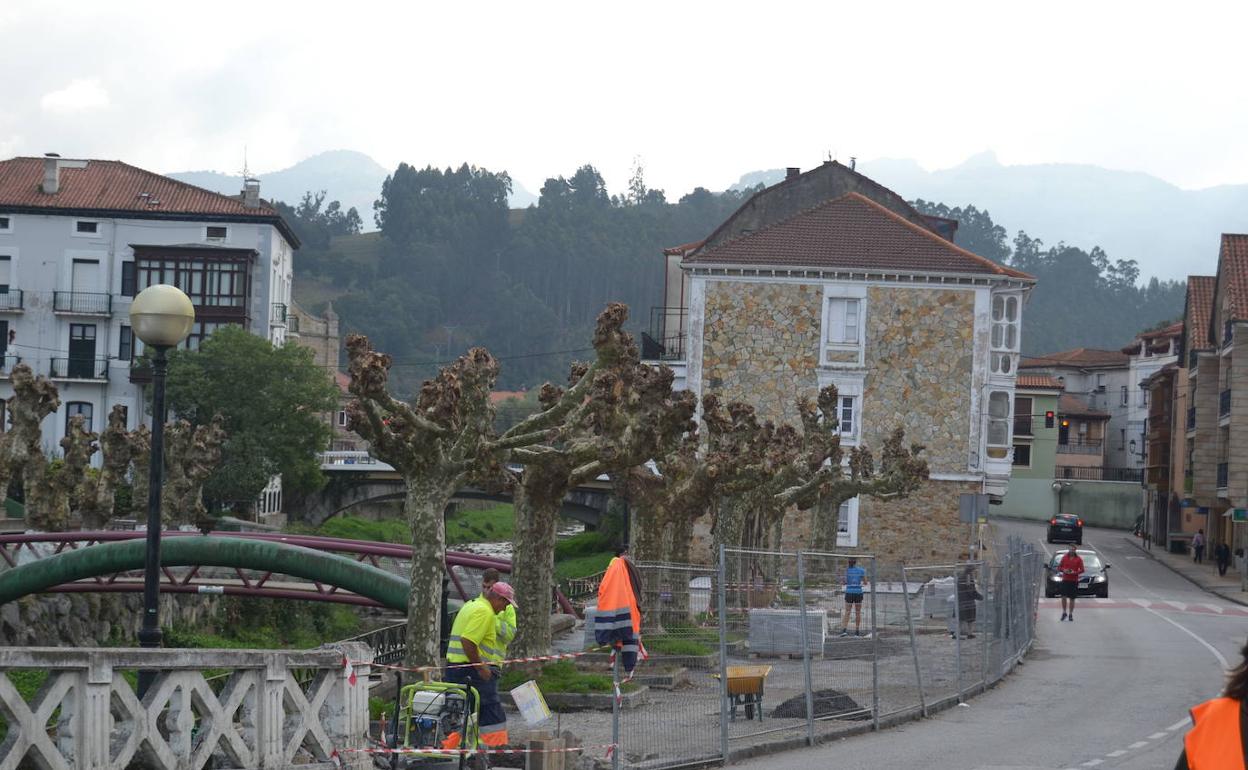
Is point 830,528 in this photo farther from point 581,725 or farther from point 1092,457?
point 1092,457

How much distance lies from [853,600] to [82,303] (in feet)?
204

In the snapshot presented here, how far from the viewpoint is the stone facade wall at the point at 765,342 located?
54188 mm

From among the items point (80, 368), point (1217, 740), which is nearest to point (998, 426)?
point (80, 368)

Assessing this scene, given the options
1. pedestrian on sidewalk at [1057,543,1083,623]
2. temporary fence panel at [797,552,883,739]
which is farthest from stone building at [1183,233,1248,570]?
temporary fence panel at [797,552,883,739]

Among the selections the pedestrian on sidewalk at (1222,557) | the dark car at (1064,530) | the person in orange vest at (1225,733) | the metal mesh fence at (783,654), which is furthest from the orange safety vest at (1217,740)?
the dark car at (1064,530)

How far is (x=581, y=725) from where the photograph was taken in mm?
17250

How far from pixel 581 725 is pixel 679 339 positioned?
148 ft

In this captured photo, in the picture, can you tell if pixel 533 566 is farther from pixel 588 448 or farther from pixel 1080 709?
pixel 1080 709

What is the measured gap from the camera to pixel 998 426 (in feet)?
177

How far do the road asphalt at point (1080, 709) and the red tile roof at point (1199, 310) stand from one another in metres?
34.9

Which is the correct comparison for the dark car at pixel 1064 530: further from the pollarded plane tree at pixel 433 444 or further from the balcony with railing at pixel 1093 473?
the pollarded plane tree at pixel 433 444

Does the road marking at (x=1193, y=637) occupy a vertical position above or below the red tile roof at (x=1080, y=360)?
below

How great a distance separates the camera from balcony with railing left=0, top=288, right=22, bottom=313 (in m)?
74.0

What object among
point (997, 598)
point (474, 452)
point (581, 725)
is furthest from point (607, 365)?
point (997, 598)
